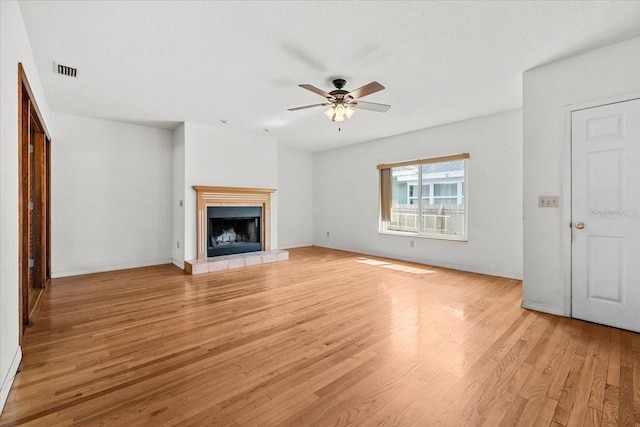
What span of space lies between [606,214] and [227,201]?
16.9ft

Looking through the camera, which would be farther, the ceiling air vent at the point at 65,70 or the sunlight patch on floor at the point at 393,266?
the sunlight patch on floor at the point at 393,266


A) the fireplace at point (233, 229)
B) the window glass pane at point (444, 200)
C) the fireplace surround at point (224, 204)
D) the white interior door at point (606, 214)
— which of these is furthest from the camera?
the fireplace at point (233, 229)

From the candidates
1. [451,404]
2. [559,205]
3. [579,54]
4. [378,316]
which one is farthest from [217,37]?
[559,205]

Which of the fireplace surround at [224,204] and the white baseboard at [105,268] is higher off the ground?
the fireplace surround at [224,204]

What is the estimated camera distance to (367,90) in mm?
2947

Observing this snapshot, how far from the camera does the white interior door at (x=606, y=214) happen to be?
2.58 m

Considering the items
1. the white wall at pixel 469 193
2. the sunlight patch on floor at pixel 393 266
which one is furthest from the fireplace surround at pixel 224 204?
the white wall at pixel 469 193

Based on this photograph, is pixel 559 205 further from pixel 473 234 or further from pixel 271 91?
pixel 271 91

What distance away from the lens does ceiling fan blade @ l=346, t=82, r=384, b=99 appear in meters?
2.77

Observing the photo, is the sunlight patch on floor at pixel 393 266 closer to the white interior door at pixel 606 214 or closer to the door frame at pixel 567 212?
the door frame at pixel 567 212

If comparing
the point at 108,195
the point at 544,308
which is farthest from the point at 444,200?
the point at 108,195

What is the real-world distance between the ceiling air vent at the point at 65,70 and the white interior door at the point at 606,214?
518cm

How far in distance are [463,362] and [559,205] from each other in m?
2.05

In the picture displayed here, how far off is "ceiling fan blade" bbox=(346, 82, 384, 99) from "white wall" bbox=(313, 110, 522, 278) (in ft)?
8.98
